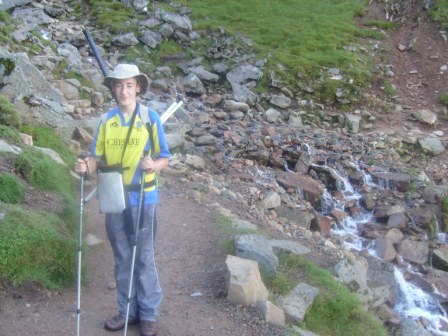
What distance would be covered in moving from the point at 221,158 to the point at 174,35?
11.3 metres

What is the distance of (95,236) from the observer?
29.3ft

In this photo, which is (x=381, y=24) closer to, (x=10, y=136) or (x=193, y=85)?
(x=193, y=85)

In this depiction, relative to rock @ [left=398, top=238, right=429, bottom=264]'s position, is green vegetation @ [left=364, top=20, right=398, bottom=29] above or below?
above

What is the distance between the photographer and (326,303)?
8352 millimetres

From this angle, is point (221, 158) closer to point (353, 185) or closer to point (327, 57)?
point (353, 185)

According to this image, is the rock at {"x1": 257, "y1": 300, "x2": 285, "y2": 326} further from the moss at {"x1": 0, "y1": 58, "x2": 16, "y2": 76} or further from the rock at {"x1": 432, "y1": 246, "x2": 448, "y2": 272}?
the moss at {"x1": 0, "y1": 58, "x2": 16, "y2": 76}

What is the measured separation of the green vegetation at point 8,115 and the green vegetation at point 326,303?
5781 mm

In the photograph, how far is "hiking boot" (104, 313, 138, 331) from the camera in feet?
21.0

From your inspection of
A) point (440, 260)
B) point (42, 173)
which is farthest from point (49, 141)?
point (440, 260)

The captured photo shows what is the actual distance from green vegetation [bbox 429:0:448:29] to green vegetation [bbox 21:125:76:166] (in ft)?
69.2

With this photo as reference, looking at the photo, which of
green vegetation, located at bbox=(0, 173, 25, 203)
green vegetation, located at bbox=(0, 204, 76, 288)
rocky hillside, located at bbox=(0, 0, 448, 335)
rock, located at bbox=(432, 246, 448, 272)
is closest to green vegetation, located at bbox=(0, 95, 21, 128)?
rocky hillside, located at bbox=(0, 0, 448, 335)

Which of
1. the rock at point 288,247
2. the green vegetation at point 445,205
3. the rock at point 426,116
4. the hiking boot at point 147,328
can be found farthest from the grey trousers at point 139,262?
the rock at point 426,116

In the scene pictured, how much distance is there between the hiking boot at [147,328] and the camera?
632 centimetres

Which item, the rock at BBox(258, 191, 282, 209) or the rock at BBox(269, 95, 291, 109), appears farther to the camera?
the rock at BBox(269, 95, 291, 109)
